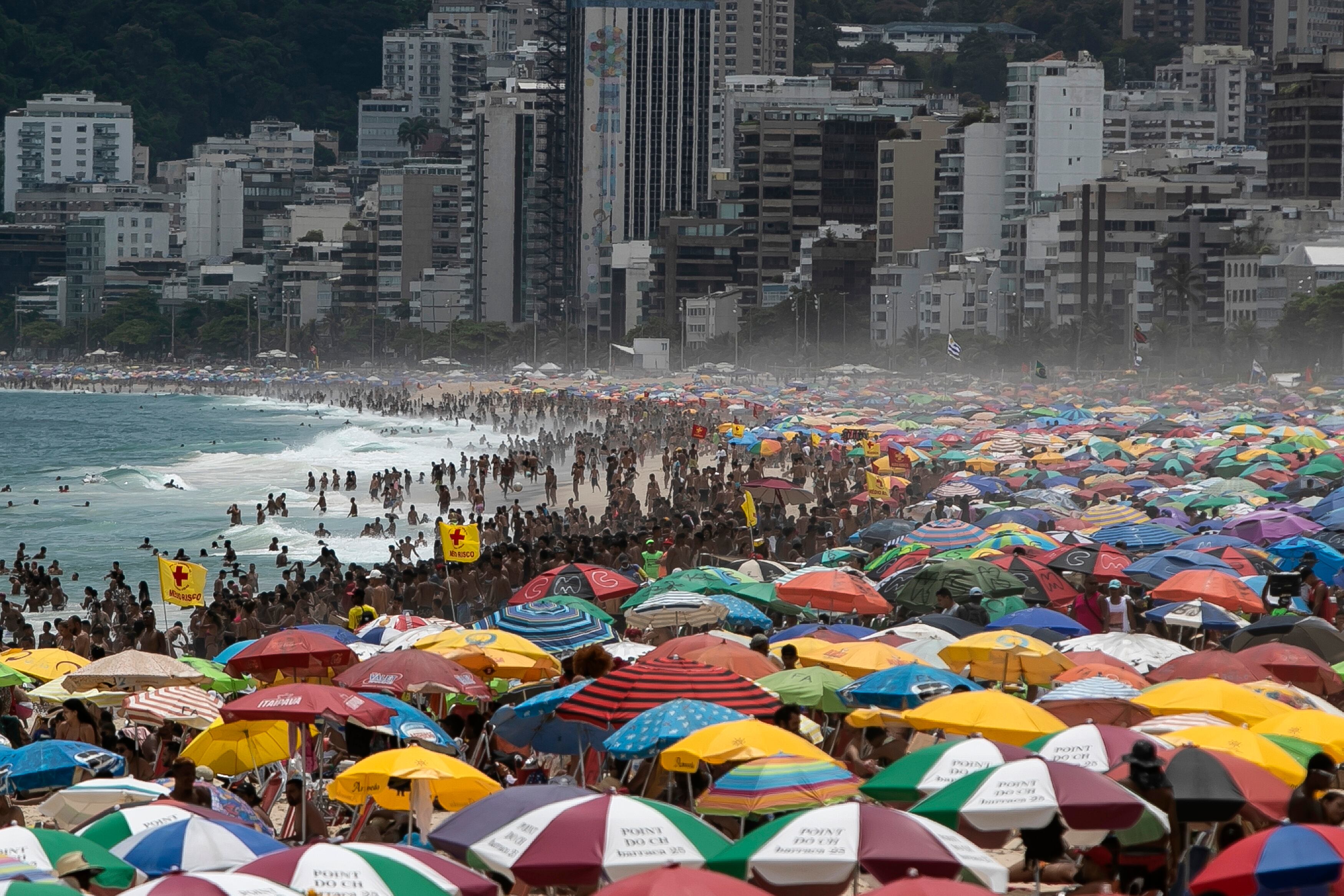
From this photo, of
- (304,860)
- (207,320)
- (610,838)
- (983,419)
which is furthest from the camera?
(207,320)

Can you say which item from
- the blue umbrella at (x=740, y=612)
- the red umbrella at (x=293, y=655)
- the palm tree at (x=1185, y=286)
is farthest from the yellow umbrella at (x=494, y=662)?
the palm tree at (x=1185, y=286)

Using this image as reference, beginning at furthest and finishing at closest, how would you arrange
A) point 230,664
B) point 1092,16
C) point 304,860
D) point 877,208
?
point 1092,16 → point 877,208 → point 230,664 → point 304,860

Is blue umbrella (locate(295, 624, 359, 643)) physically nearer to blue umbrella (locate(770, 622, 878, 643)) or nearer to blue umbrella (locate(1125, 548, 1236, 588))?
blue umbrella (locate(770, 622, 878, 643))

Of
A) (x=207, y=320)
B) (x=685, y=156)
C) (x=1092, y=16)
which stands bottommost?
(x=207, y=320)

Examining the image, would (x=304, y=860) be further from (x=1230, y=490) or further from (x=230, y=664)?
(x=1230, y=490)

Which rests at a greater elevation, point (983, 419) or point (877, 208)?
point (877, 208)

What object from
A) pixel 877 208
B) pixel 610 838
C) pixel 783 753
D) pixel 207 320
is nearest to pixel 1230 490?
pixel 783 753

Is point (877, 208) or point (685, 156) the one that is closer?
point (877, 208)
